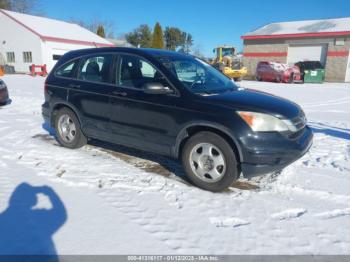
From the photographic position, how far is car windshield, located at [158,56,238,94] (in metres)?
4.29

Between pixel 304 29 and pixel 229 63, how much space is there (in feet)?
37.7

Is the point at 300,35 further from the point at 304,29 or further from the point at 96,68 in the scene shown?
the point at 96,68

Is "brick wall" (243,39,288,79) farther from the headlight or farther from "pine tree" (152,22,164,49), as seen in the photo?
the headlight

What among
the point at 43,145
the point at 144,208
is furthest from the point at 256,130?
the point at 43,145

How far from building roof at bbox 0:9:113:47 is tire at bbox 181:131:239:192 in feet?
98.8

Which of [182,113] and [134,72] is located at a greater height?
[134,72]

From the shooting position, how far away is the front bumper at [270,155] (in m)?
3.63

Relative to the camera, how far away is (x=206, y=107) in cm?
386

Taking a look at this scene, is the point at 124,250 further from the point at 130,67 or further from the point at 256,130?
the point at 130,67

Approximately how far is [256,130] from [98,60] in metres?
2.84

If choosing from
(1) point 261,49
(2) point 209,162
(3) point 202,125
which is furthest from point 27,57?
(2) point 209,162

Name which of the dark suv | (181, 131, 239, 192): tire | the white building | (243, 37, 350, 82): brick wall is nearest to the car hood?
the dark suv

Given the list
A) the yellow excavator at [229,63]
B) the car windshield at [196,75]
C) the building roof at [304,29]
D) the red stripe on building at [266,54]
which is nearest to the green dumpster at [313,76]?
the yellow excavator at [229,63]

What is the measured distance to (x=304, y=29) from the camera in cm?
3173
